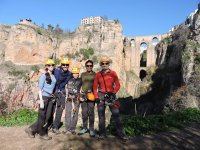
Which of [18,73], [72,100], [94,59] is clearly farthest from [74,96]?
[94,59]

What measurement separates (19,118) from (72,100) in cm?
418

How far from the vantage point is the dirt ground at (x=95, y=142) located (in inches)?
281

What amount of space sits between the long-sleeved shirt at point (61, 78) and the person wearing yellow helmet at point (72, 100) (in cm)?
11

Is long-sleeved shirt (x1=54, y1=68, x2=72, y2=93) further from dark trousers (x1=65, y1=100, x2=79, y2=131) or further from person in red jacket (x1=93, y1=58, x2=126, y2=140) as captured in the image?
person in red jacket (x1=93, y1=58, x2=126, y2=140)

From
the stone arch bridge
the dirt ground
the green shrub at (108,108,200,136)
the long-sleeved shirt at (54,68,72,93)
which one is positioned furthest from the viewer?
the stone arch bridge

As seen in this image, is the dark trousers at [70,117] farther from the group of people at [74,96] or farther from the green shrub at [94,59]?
the green shrub at [94,59]

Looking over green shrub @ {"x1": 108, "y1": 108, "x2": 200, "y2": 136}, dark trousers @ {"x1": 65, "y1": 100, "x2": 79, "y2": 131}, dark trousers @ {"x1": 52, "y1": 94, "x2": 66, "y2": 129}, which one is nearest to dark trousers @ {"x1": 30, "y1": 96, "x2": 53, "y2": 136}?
dark trousers @ {"x1": 52, "y1": 94, "x2": 66, "y2": 129}

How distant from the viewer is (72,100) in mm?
8461

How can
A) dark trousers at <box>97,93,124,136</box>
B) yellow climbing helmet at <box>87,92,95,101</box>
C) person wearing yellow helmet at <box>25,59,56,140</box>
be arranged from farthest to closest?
1. yellow climbing helmet at <box>87,92,95,101</box>
2. person wearing yellow helmet at <box>25,59,56,140</box>
3. dark trousers at <box>97,93,124,136</box>

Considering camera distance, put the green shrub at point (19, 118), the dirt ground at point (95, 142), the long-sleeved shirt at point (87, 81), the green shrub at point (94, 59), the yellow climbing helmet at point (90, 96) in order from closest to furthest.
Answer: the dirt ground at point (95, 142) < the yellow climbing helmet at point (90, 96) < the long-sleeved shirt at point (87, 81) < the green shrub at point (19, 118) < the green shrub at point (94, 59)

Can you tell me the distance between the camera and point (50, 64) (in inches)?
320

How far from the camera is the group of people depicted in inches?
305

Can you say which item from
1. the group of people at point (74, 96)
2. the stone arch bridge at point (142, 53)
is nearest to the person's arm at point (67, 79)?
the group of people at point (74, 96)

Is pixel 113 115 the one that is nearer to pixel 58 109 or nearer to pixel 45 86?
pixel 58 109
